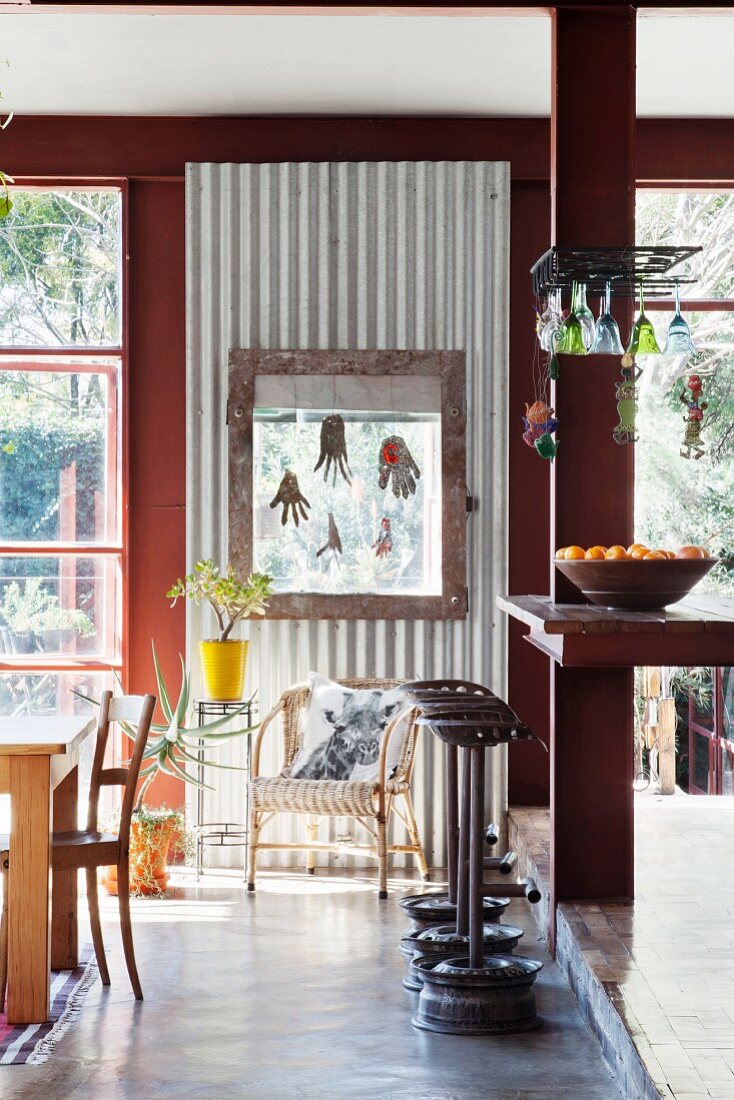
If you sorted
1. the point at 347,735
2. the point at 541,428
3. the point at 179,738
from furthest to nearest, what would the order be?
the point at 179,738
the point at 347,735
the point at 541,428

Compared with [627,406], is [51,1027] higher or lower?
lower

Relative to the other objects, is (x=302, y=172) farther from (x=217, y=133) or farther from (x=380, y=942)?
(x=380, y=942)

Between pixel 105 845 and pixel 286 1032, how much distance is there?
859 millimetres

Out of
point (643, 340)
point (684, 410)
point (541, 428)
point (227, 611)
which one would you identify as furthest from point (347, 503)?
point (643, 340)

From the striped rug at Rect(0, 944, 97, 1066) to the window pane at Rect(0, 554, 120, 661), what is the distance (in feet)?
6.83

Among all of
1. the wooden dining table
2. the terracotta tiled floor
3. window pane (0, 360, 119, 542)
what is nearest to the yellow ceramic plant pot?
window pane (0, 360, 119, 542)

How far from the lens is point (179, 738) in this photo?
6.08 m

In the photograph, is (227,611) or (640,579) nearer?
(640,579)

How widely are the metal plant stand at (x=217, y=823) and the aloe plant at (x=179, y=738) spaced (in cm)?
4

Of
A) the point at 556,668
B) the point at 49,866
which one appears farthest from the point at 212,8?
the point at 49,866

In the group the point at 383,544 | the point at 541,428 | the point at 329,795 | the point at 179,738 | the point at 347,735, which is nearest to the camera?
the point at 541,428

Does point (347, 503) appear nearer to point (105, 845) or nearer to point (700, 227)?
point (700, 227)

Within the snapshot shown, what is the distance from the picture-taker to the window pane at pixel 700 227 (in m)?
6.61

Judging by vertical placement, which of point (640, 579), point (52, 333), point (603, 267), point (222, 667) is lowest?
point (222, 667)
